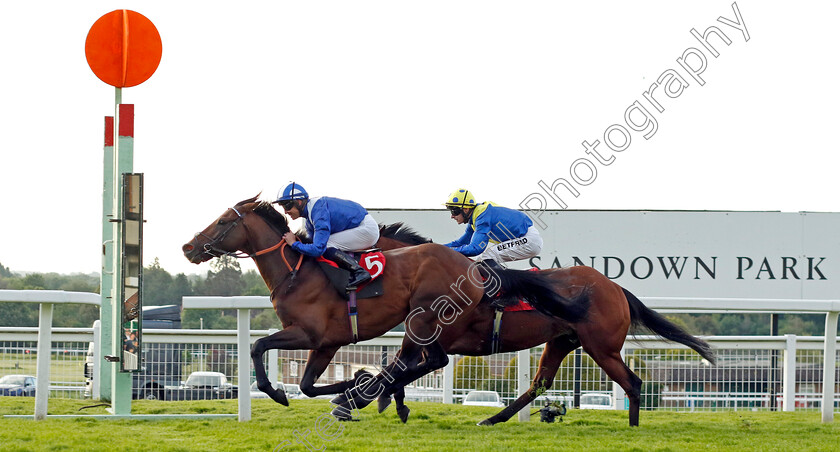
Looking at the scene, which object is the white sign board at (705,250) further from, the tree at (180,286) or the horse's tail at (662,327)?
the tree at (180,286)

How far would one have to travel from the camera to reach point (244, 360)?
5832 mm

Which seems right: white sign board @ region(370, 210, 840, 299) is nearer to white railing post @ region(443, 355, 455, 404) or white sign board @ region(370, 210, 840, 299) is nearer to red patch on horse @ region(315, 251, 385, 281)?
white railing post @ region(443, 355, 455, 404)

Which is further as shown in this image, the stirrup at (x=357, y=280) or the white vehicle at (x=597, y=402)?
the white vehicle at (x=597, y=402)

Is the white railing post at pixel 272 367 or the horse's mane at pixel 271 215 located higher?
the horse's mane at pixel 271 215

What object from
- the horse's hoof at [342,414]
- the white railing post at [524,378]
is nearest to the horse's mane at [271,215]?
the horse's hoof at [342,414]

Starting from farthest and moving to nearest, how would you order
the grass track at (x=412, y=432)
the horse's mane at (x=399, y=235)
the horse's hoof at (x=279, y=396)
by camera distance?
1. the horse's mane at (x=399, y=235)
2. the horse's hoof at (x=279, y=396)
3. the grass track at (x=412, y=432)

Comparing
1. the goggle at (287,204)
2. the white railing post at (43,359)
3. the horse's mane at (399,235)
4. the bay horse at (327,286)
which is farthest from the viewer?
the horse's mane at (399,235)

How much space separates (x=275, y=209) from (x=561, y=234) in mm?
11406

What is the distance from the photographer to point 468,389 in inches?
311

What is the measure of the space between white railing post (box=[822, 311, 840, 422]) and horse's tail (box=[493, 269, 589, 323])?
1.80 meters

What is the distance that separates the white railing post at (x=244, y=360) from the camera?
581 cm

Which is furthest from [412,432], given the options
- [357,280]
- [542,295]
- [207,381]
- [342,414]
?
[207,381]

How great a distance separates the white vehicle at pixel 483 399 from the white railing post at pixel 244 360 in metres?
2.48

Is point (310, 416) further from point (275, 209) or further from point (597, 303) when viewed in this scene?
point (597, 303)
